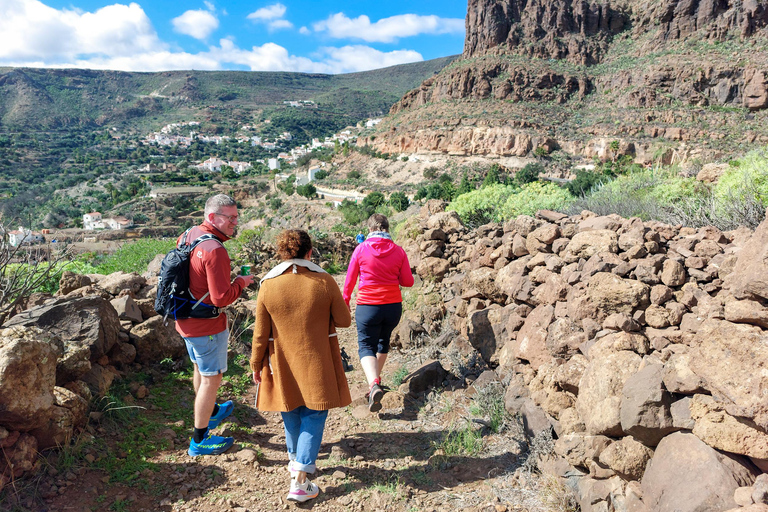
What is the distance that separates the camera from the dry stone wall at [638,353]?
2.01m

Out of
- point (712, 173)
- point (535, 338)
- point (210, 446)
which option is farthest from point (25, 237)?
point (712, 173)

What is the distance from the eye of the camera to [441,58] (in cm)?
12469

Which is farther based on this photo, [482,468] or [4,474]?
[482,468]

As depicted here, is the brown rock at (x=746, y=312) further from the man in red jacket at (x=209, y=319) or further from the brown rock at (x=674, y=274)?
the man in red jacket at (x=209, y=319)

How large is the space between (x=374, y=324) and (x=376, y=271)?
1.48 feet

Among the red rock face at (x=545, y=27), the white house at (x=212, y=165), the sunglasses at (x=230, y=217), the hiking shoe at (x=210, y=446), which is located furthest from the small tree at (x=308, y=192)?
the hiking shoe at (x=210, y=446)

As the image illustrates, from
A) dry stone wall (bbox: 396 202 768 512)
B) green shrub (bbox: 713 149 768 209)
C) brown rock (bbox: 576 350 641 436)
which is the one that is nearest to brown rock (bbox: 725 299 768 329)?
dry stone wall (bbox: 396 202 768 512)

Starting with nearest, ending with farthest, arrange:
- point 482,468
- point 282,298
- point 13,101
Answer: point 282,298, point 482,468, point 13,101

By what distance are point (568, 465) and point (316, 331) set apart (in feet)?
5.47

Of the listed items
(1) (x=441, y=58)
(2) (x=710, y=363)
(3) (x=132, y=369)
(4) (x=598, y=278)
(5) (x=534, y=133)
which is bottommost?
(3) (x=132, y=369)

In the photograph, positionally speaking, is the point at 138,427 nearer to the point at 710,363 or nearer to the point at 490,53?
the point at 710,363

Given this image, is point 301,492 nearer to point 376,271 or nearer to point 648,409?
point 376,271

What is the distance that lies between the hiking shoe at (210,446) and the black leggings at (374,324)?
1279 mm

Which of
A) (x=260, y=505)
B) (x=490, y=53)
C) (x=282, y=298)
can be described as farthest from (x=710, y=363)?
(x=490, y=53)
